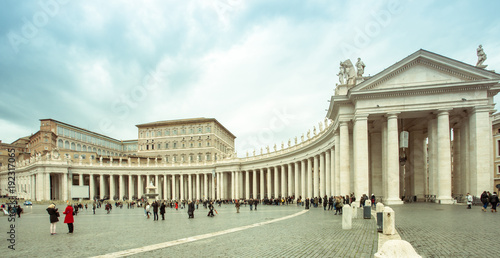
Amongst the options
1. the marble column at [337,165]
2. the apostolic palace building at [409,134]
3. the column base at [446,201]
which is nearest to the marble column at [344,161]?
the apostolic palace building at [409,134]

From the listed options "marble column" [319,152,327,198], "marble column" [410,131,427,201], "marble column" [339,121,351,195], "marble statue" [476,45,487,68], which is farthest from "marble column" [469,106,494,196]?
"marble column" [319,152,327,198]

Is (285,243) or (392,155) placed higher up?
Answer: (392,155)

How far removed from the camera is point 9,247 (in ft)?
43.8

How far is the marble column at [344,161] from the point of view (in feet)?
116

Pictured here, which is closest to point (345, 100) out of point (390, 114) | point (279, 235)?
point (390, 114)

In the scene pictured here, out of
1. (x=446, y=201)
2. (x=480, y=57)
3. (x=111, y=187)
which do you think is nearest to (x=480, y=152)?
(x=446, y=201)

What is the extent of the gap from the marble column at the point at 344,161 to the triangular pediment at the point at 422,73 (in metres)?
4.75

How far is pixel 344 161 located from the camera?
35875 millimetres

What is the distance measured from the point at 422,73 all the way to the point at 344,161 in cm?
1094

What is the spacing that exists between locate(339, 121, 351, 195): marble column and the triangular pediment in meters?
4.75

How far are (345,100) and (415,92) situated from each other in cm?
629

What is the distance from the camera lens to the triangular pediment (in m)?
30.8

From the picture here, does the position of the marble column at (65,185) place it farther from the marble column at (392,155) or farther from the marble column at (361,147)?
the marble column at (392,155)

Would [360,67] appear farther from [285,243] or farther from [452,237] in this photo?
[285,243]
